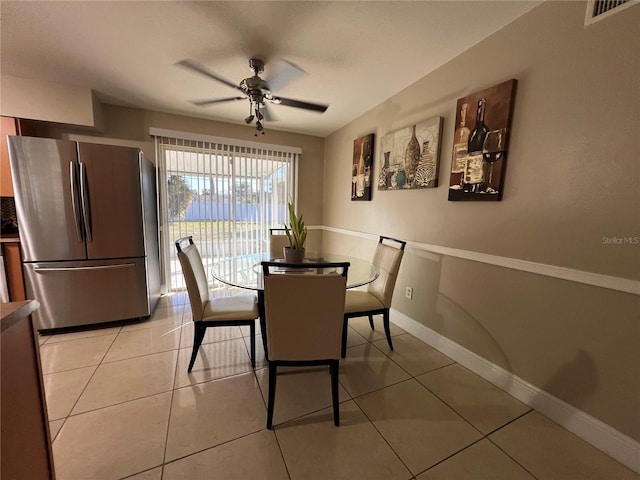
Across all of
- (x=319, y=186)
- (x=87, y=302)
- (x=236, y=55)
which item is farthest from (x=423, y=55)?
(x=87, y=302)

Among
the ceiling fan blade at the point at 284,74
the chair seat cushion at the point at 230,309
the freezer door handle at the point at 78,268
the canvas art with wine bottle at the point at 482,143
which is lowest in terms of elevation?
the chair seat cushion at the point at 230,309

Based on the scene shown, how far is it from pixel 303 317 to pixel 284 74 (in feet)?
5.43

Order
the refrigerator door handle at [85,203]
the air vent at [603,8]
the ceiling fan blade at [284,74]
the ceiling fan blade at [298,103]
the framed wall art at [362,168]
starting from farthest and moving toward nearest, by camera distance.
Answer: the framed wall art at [362,168] < the refrigerator door handle at [85,203] < the ceiling fan blade at [298,103] < the ceiling fan blade at [284,74] < the air vent at [603,8]

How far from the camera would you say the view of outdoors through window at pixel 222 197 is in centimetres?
333

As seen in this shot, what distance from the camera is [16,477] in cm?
76

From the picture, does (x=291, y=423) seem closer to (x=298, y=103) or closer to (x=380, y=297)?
(x=380, y=297)

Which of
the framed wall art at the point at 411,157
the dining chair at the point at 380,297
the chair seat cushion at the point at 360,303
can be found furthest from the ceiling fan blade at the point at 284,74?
the chair seat cushion at the point at 360,303

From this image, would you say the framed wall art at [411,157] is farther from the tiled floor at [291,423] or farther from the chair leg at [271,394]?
the chair leg at [271,394]

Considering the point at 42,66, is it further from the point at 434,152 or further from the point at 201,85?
the point at 434,152

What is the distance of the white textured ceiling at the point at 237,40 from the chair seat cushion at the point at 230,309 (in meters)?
1.95

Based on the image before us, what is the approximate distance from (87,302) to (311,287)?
8.09 ft

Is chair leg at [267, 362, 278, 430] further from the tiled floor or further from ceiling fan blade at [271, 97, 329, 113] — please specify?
ceiling fan blade at [271, 97, 329, 113]

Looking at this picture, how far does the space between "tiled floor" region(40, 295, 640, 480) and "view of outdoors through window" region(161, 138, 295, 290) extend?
1660mm

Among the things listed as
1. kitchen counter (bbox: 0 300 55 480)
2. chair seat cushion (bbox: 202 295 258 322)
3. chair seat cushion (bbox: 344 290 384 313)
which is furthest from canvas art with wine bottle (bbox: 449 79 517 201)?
kitchen counter (bbox: 0 300 55 480)
